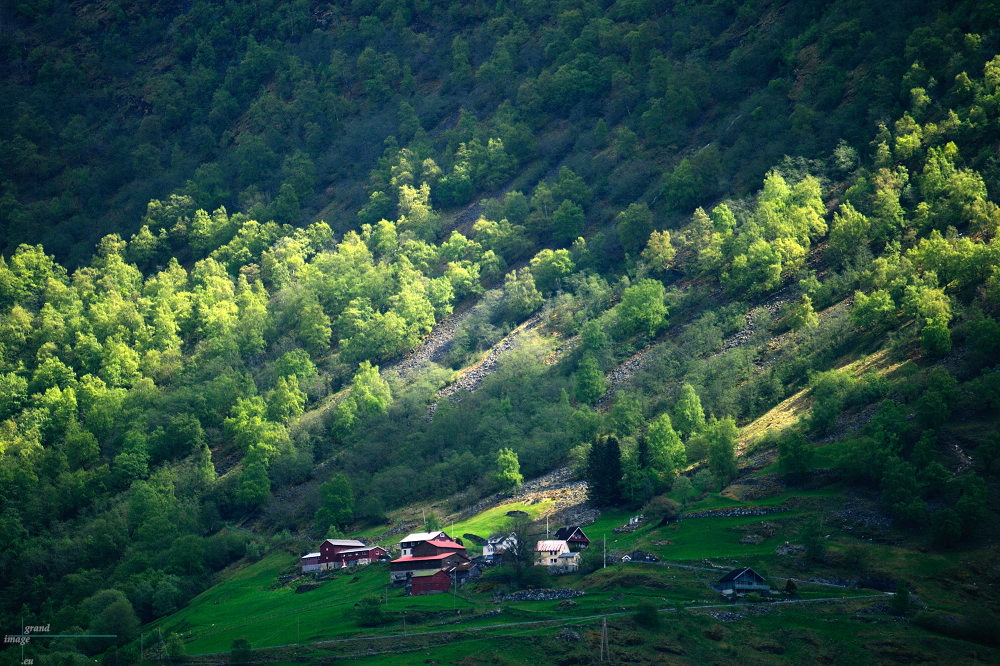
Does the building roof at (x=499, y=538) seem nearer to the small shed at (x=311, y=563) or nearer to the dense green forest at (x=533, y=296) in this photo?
the dense green forest at (x=533, y=296)

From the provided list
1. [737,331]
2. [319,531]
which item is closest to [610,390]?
[737,331]

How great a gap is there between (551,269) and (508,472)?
42.6 meters

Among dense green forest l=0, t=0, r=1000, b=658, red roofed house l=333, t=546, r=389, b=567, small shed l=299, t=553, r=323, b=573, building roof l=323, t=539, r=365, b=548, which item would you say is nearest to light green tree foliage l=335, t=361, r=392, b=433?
dense green forest l=0, t=0, r=1000, b=658

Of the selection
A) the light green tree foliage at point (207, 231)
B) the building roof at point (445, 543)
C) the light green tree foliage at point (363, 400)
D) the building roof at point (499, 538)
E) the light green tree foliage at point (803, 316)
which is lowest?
the building roof at point (499, 538)

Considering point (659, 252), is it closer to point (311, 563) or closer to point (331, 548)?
point (331, 548)

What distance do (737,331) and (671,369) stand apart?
8.37 metres

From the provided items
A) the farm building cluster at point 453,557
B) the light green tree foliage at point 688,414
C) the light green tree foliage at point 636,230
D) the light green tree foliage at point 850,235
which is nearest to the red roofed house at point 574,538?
the farm building cluster at point 453,557

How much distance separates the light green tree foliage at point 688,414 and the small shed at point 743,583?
28.1 metres

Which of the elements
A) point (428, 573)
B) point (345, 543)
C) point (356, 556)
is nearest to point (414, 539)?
point (428, 573)

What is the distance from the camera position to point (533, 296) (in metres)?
139

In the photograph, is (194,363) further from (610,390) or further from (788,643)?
(788,643)

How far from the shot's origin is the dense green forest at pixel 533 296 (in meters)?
98.2

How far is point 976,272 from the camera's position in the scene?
→ 331 feet

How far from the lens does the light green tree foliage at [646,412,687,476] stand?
9700 cm
